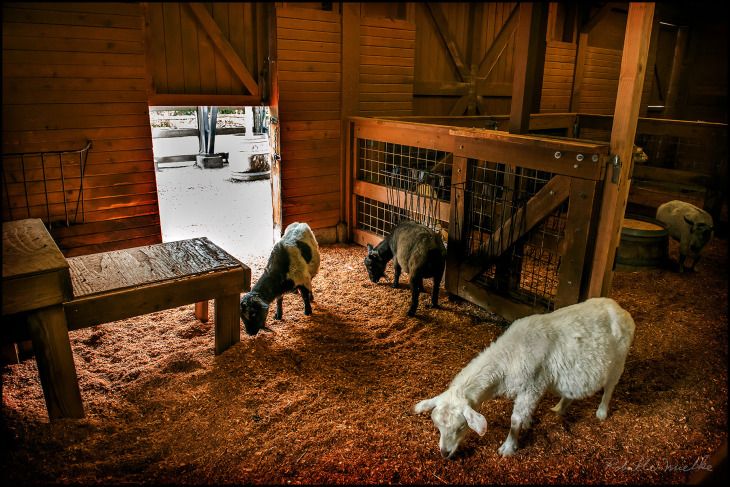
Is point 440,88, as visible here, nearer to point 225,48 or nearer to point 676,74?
point 225,48

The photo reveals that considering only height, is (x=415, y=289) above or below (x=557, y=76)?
below

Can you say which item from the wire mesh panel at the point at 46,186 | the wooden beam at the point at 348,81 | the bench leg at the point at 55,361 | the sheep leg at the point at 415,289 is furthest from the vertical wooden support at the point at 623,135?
the wire mesh panel at the point at 46,186

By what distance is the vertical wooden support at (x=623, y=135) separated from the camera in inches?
158

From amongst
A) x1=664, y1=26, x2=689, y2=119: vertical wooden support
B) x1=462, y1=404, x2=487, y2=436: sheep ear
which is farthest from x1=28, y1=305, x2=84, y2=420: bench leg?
x1=664, y1=26, x2=689, y2=119: vertical wooden support

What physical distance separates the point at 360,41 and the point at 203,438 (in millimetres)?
6154

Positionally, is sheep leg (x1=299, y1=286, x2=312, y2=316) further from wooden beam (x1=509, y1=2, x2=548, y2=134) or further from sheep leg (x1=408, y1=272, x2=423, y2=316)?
wooden beam (x1=509, y1=2, x2=548, y2=134)

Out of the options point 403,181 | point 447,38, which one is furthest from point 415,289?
point 447,38

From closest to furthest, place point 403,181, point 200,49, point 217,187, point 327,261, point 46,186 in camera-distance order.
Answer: point 46,186 < point 200,49 < point 403,181 < point 327,261 < point 217,187

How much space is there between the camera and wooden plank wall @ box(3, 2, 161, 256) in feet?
17.3

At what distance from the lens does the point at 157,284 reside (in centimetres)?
391

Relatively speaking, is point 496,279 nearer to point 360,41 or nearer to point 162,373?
point 162,373

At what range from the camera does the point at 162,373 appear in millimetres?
4266

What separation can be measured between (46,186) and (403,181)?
4499 mm

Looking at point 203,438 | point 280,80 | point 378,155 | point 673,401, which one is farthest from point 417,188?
point 203,438
